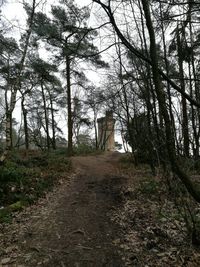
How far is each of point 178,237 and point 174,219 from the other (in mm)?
922

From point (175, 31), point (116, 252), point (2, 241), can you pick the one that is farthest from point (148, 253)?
point (175, 31)

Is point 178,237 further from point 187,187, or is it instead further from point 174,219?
point 187,187

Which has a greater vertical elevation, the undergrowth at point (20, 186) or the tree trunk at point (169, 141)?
the tree trunk at point (169, 141)

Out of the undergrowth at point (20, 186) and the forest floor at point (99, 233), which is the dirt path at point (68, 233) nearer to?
the forest floor at point (99, 233)

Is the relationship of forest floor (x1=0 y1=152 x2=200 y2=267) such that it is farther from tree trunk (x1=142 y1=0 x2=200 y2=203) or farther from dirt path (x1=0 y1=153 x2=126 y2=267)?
tree trunk (x1=142 y1=0 x2=200 y2=203)

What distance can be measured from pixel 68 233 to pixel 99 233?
629mm

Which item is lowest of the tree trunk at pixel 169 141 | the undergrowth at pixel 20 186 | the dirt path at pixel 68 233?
the dirt path at pixel 68 233

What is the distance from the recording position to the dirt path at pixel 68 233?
5.01 meters

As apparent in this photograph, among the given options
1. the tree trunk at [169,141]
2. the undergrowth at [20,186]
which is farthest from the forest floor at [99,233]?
the tree trunk at [169,141]

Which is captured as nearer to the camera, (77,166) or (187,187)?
(187,187)

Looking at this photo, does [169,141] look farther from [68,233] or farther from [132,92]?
[132,92]

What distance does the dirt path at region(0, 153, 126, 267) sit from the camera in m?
5.01

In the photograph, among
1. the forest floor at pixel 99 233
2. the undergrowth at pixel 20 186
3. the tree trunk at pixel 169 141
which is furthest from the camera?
the undergrowth at pixel 20 186

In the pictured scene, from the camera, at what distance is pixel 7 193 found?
344 inches
